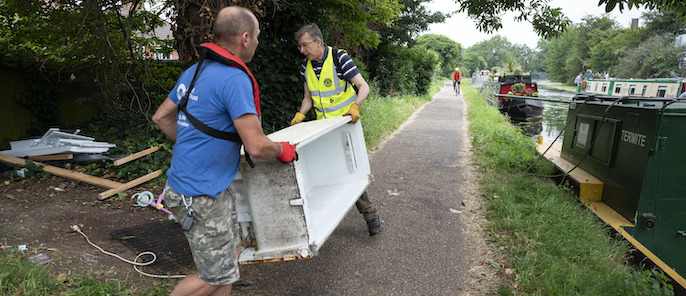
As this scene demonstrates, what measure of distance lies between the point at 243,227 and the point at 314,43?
5.51 ft

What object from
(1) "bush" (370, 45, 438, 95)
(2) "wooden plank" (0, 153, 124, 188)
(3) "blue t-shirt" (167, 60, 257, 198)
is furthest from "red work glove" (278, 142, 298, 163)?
(1) "bush" (370, 45, 438, 95)

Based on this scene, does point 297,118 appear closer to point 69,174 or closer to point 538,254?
point 538,254

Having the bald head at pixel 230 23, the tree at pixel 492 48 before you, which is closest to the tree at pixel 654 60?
the bald head at pixel 230 23

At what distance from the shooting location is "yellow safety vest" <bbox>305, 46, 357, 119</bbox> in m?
3.33

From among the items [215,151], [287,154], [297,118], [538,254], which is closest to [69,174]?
[297,118]

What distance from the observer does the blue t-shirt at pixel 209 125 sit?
1.72 metres

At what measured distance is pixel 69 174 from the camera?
14.9 ft

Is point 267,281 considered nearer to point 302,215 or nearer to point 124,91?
point 302,215

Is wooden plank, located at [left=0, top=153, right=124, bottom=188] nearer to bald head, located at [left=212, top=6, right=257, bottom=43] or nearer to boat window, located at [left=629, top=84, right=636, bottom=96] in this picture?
bald head, located at [left=212, top=6, right=257, bottom=43]

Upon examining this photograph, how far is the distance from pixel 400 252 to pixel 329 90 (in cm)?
165

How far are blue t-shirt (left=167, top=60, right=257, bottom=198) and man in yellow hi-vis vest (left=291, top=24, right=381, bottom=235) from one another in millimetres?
1520

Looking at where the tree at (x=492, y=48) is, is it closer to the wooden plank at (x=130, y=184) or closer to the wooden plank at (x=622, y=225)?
the wooden plank at (x=622, y=225)

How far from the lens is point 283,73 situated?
20.8 feet

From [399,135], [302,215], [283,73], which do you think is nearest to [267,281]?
[302,215]
